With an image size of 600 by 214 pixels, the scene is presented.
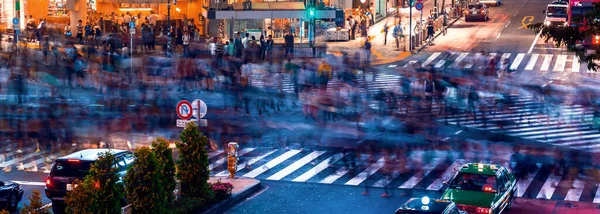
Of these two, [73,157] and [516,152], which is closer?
[73,157]

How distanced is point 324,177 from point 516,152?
6.79 meters

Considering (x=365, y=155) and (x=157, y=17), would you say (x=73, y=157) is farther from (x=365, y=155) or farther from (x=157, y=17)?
(x=157, y=17)

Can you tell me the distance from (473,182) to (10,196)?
33.9ft

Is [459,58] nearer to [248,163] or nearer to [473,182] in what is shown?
[248,163]

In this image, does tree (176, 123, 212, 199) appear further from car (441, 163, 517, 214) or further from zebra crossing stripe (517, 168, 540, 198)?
zebra crossing stripe (517, 168, 540, 198)

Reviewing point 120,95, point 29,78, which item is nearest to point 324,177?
point 120,95

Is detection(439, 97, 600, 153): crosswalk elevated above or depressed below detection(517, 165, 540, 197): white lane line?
above

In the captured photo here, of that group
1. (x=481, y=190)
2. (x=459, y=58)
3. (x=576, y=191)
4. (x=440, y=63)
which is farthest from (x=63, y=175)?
(x=459, y=58)

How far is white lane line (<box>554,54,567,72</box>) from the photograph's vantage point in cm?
5212

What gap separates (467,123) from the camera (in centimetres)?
3466

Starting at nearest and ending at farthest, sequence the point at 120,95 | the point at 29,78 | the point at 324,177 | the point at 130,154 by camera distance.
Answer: the point at 130,154
the point at 324,177
the point at 120,95
the point at 29,78

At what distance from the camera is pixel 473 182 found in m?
21.4

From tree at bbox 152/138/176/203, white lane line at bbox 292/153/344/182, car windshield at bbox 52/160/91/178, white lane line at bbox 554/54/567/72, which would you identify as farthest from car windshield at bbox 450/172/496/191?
white lane line at bbox 554/54/567/72

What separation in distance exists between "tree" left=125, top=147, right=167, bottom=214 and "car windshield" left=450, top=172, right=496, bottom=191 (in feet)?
21.8
